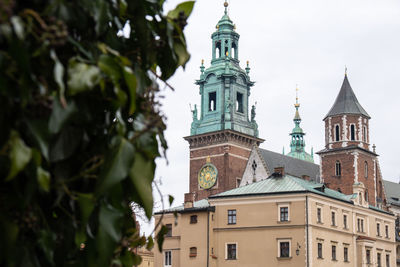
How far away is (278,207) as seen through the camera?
2157 inches

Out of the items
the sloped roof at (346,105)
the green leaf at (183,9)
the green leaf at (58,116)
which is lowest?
the green leaf at (58,116)

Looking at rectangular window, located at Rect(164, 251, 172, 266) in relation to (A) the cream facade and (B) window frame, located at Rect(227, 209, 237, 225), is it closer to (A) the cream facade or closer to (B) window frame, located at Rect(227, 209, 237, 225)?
(A) the cream facade

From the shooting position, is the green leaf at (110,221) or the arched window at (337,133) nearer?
the green leaf at (110,221)

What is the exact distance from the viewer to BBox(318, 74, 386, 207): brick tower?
77.7m

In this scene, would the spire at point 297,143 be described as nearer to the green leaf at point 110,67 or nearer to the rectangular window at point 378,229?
the rectangular window at point 378,229

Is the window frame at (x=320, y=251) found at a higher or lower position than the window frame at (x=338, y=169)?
lower

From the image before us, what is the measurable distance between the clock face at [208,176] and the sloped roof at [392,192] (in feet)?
81.6

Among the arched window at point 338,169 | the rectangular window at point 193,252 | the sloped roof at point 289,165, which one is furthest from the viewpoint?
the sloped roof at point 289,165

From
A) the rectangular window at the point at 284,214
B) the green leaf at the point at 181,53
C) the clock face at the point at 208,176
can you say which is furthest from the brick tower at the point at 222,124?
the green leaf at the point at 181,53

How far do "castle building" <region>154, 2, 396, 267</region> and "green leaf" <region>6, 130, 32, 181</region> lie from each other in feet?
A: 151

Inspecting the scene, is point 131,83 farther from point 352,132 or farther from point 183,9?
point 352,132

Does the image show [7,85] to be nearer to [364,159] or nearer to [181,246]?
[181,246]

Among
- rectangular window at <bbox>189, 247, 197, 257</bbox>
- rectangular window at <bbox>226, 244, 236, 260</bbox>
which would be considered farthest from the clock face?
rectangular window at <bbox>226, 244, 236, 260</bbox>

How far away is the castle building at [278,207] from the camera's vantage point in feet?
177
